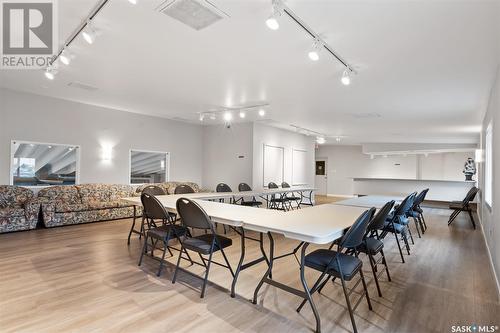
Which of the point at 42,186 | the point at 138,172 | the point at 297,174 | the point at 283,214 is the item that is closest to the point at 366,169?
the point at 297,174

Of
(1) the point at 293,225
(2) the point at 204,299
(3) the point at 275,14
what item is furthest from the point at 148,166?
(3) the point at 275,14

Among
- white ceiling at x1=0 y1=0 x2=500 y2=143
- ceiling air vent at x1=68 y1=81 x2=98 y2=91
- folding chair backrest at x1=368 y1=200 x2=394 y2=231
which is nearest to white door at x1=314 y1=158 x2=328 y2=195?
white ceiling at x1=0 y1=0 x2=500 y2=143

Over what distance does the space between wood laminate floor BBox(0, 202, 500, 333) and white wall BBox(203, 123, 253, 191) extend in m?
4.05

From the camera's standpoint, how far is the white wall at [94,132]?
5.12 m

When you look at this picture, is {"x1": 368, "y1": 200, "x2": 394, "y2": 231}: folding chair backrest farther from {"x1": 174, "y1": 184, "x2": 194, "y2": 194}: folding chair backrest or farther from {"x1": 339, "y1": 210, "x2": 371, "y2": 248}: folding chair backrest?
{"x1": 174, "y1": 184, "x2": 194, "y2": 194}: folding chair backrest

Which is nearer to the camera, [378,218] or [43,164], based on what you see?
[378,218]

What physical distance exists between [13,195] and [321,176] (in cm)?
1174

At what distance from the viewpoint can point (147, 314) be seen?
217 centimetres

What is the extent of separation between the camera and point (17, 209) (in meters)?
4.75

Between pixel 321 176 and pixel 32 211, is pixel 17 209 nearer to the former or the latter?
pixel 32 211

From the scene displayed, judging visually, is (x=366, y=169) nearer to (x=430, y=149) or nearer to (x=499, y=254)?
(x=430, y=149)

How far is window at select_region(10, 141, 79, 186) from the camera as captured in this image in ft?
17.3

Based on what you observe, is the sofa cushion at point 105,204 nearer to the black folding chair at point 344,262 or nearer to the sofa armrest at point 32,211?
the sofa armrest at point 32,211

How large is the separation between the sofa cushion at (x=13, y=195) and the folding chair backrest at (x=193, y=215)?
14.2ft
